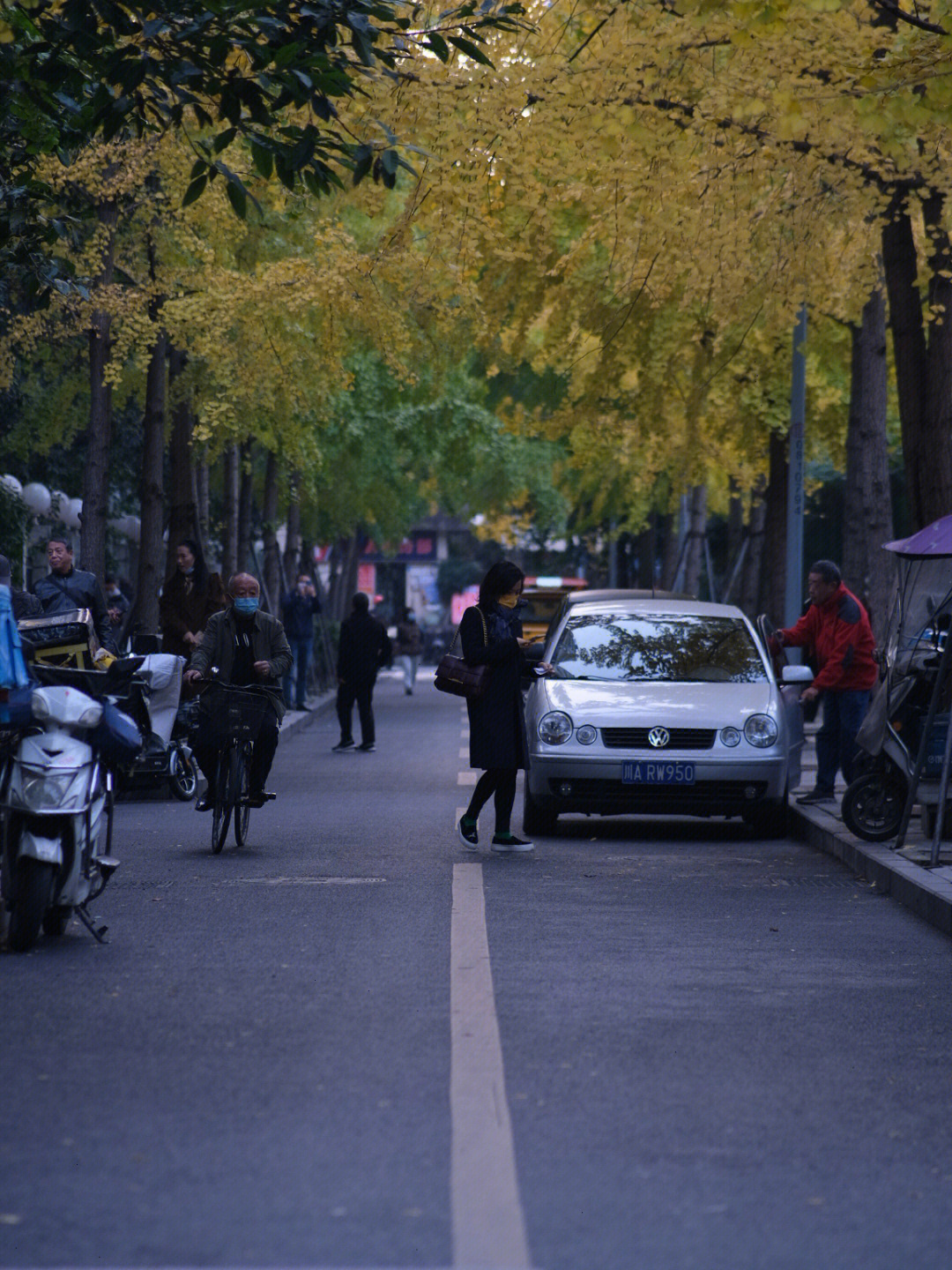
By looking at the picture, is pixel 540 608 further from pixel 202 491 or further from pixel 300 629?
pixel 202 491


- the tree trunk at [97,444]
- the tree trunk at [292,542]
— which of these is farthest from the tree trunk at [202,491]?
the tree trunk at [292,542]

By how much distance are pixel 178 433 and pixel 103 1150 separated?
64.8 ft

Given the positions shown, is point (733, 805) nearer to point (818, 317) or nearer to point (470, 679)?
point (470, 679)

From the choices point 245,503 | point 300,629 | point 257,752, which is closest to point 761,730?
point 257,752

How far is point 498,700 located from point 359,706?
1052cm

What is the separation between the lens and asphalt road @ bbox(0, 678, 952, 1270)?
4551 mm

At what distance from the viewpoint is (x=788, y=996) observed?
25.5 feet

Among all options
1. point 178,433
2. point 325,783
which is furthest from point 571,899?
point 178,433

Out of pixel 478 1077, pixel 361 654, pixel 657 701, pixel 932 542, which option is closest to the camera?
pixel 478 1077

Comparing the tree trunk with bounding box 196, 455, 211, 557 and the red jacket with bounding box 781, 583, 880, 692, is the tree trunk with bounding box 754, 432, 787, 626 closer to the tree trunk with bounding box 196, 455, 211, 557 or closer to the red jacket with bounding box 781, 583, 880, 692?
the tree trunk with bounding box 196, 455, 211, 557

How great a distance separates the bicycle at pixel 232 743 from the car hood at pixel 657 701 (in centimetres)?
228

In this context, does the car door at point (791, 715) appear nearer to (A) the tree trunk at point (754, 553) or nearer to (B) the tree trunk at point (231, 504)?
(B) the tree trunk at point (231, 504)

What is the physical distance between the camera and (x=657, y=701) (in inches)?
558

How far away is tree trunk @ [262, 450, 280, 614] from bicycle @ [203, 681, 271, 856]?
20.1 metres
